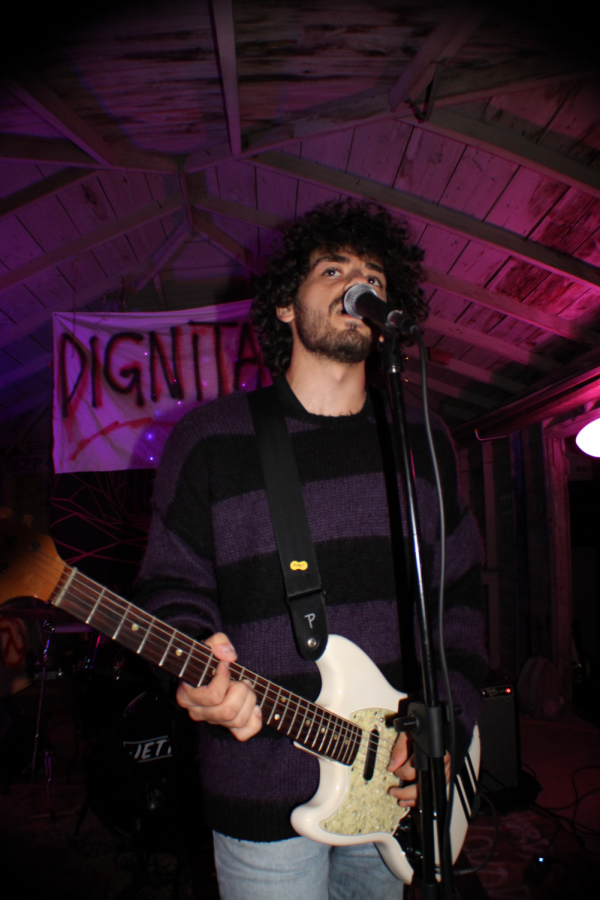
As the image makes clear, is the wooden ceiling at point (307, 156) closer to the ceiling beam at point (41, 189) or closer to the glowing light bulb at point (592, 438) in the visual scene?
the ceiling beam at point (41, 189)

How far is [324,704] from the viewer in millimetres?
1531

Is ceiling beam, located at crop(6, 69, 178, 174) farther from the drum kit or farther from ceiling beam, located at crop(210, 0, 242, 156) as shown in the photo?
the drum kit

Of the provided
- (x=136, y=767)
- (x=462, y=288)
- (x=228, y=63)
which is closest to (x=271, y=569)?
(x=228, y=63)

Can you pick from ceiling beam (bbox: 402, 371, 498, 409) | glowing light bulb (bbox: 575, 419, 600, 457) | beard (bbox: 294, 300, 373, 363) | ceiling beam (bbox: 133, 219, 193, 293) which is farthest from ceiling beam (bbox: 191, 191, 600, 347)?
beard (bbox: 294, 300, 373, 363)

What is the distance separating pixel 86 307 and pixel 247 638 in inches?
186

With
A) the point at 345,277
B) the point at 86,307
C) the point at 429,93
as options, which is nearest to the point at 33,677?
the point at 86,307

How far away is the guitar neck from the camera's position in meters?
1.21

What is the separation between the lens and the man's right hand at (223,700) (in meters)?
1.25

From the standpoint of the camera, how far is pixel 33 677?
15.7 feet

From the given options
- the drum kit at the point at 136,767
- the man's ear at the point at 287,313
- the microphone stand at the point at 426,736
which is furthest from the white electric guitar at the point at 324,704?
the drum kit at the point at 136,767

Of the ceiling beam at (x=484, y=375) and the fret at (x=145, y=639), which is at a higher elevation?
the ceiling beam at (x=484, y=375)

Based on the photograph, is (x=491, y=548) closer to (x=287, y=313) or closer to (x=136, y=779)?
(x=136, y=779)

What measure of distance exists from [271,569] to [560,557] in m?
5.56

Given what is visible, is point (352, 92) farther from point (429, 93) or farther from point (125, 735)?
point (125, 735)
